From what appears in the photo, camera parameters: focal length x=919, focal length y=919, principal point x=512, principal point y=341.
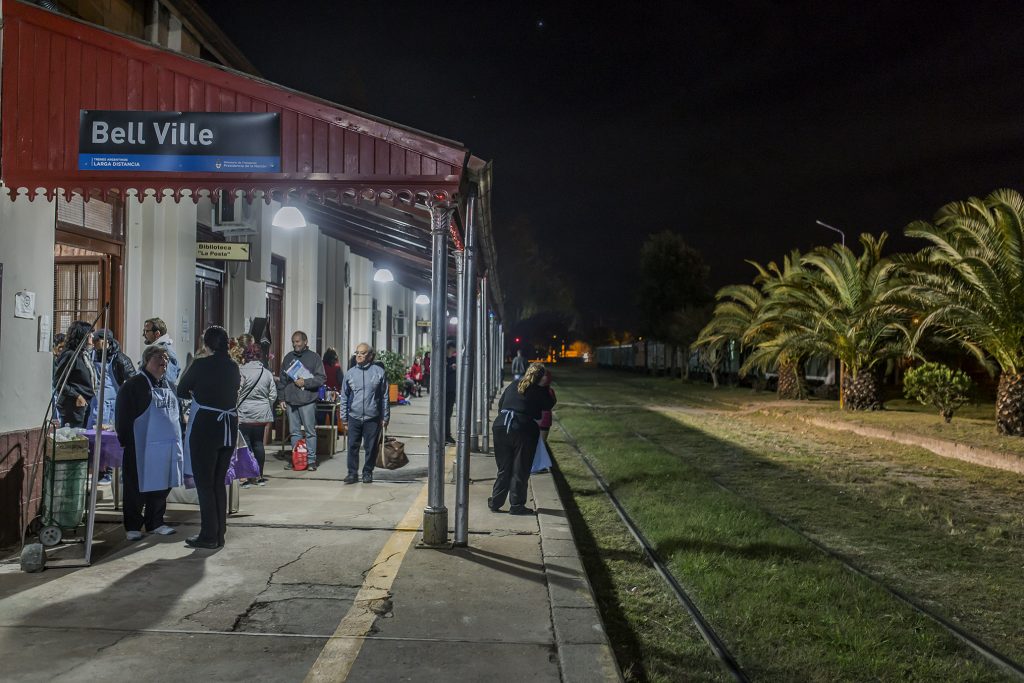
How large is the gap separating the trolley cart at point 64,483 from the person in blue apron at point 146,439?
0.33 metres

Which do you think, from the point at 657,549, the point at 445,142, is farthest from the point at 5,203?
the point at 657,549

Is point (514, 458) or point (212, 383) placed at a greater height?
point (212, 383)

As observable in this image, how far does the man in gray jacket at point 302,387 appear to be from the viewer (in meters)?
11.8

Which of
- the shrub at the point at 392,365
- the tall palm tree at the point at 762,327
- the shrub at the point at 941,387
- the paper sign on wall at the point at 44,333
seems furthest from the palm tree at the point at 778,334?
the paper sign on wall at the point at 44,333

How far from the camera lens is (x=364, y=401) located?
10.8 metres

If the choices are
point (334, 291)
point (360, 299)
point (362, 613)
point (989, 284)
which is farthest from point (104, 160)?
point (360, 299)

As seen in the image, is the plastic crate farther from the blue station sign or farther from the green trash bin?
the blue station sign

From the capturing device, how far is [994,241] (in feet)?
55.1

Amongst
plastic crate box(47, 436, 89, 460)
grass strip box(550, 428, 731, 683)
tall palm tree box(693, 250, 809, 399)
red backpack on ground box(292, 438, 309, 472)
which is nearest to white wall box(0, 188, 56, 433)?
plastic crate box(47, 436, 89, 460)

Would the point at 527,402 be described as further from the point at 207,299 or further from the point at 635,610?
the point at 207,299

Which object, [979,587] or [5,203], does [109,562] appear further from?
[979,587]

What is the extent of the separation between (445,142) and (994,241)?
1353 centimetres

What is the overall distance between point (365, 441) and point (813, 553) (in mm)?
5290

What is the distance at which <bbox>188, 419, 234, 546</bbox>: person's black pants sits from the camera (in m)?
7.28
